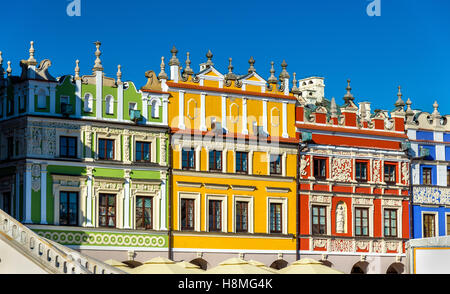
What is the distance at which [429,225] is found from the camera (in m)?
62.0

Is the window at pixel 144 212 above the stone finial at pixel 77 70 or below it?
below

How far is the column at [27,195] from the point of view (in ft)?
164

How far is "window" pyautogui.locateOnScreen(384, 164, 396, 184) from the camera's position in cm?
6099

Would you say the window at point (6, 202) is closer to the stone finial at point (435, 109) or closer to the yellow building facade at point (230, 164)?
the yellow building facade at point (230, 164)

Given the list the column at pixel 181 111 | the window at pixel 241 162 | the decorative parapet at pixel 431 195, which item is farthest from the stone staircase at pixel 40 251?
the decorative parapet at pixel 431 195

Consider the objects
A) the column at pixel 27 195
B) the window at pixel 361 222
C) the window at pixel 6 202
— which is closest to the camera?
the column at pixel 27 195

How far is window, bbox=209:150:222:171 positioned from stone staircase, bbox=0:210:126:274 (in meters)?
15.2

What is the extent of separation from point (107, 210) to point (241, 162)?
25.6 feet

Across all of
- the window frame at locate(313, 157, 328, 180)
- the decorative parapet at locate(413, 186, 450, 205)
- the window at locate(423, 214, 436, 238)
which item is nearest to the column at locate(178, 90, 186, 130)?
the window frame at locate(313, 157, 328, 180)

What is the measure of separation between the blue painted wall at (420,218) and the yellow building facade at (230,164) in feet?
26.1

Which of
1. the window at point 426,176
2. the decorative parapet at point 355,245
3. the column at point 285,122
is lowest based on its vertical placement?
the decorative parapet at point 355,245

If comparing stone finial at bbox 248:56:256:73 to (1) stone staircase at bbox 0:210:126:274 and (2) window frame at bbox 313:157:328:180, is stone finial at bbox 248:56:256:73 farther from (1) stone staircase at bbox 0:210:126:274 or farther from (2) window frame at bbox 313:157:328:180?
(1) stone staircase at bbox 0:210:126:274
